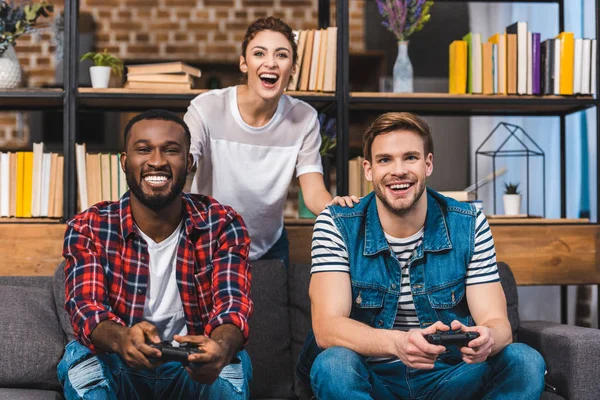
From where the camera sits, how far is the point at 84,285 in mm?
1782

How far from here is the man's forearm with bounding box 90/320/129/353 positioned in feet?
5.39

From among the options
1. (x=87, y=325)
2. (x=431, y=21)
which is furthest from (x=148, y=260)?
(x=431, y=21)

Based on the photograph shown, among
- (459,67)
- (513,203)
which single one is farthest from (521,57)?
(513,203)

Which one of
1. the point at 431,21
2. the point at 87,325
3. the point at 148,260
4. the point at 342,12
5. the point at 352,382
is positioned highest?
the point at 431,21

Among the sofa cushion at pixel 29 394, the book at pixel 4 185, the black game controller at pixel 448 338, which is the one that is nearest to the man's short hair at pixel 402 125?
the black game controller at pixel 448 338

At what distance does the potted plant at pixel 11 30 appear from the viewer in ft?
9.36

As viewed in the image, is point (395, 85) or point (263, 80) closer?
point (263, 80)

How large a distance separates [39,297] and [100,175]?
2.27 feet

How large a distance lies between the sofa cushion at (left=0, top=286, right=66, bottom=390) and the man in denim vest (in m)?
0.73

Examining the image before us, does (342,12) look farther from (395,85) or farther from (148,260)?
(148,260)

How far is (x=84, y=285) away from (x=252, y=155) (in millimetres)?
872

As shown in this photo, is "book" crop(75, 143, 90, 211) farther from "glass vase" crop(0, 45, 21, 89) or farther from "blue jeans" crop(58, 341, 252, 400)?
"blue jeans" crop(58, 341, 252, 400)

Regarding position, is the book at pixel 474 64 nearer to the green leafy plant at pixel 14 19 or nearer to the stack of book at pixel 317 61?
the stack of book at pixel 317 61

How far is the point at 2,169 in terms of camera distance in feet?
9.32
